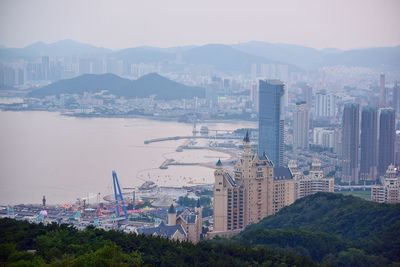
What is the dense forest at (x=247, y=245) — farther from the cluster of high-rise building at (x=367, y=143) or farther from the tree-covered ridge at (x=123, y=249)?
the cluster of high-rise building at (x=367, y=143)

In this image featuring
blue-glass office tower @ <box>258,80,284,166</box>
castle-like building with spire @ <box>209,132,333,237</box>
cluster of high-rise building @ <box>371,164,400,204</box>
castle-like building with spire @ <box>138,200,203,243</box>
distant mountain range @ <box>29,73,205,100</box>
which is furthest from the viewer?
distant mountain range @ <box>29,73,205,100</box>

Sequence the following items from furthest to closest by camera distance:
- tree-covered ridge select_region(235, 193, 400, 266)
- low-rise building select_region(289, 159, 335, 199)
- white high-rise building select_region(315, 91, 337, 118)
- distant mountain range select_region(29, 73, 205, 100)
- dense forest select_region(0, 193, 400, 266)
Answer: distant mountain range select_region(29, 73, 205, 100), white high-rise building select_region(315, 91, 337, 118), low-rise building select_region(289, 159, 335, 199), tree-covered ridge select_region(235, 193, 400, 266), dense forest select_region(0, 193, 400, 266)

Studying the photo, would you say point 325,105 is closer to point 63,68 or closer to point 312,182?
point 63,68

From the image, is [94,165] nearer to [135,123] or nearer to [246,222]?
[246,222]

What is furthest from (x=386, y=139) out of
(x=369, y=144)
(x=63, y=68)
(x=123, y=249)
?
(x=63, y=68)

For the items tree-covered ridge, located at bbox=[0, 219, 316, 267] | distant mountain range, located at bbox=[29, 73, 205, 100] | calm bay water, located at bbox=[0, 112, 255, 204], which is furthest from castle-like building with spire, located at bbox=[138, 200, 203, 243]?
distant mountain range, located at bbox=[29, 73, 205, 100]

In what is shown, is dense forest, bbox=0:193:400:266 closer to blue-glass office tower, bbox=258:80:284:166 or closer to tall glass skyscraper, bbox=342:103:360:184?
tall glass skyscraper, bbox=342:103:360:184

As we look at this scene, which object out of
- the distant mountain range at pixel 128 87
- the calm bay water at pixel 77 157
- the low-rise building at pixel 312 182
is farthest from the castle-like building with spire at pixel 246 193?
the distant mountain range at pixel 128 87
